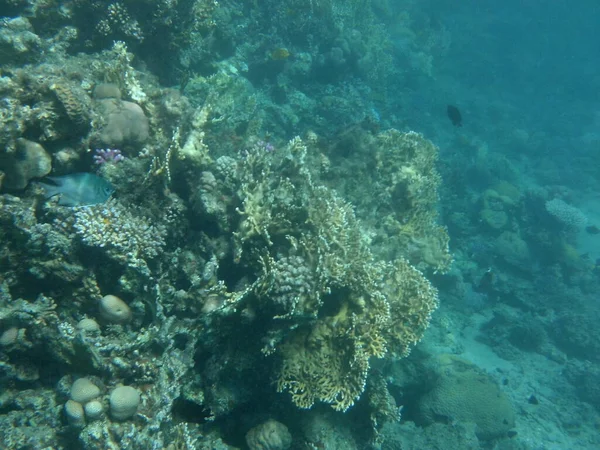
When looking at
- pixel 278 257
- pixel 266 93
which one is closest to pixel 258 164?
pixel 278 257

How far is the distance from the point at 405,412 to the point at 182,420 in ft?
18.4

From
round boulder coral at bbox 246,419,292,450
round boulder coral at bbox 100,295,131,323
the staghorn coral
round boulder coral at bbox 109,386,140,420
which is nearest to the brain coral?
the staghorn coral

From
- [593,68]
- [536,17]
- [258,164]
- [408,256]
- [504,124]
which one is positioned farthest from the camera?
[536,17]

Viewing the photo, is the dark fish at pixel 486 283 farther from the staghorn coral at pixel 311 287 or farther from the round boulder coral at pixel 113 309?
the round boulder coral at pixel 113 309

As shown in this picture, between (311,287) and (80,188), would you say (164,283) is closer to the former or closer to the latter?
(80,188)

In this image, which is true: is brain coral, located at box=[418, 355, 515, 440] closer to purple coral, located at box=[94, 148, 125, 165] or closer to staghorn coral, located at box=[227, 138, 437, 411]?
staghorn coral, located at box=[227, 138, 437, 411]

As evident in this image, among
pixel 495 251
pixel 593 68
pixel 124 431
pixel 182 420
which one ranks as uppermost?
pixel 593 68

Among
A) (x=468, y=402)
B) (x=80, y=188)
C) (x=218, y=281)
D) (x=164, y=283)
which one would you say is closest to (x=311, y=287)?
(x=218, y=281)

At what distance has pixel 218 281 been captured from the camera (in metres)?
4.44

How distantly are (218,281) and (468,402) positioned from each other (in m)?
6.67

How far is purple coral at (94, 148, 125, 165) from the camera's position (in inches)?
179

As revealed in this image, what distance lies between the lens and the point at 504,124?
88.0 feet

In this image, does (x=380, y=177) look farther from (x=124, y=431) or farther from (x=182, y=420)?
(x=124, y=431)

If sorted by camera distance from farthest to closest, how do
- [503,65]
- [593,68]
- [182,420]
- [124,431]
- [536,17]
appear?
[536,17], [593,68], [503,65], [182,420], [124,431]
